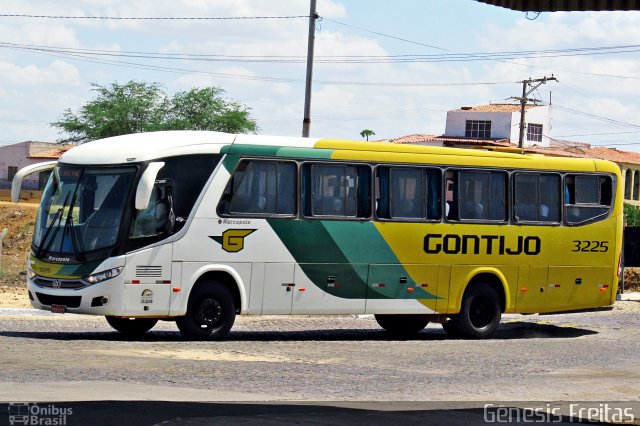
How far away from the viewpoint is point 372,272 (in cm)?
2200

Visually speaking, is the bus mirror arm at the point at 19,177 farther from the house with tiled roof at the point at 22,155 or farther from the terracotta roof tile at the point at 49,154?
the house with tiled roof at the point at 22,155

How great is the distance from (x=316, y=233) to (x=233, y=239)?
1596mm

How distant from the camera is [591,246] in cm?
2481

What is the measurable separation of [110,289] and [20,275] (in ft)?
43.1

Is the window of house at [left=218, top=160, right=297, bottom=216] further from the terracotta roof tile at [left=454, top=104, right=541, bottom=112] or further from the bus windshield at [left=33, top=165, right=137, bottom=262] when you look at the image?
the terracotta roof tile at [left=454, top=104, right=541, bottom=112]

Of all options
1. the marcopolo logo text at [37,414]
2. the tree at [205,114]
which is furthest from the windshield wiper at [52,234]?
the tree at [205,114]

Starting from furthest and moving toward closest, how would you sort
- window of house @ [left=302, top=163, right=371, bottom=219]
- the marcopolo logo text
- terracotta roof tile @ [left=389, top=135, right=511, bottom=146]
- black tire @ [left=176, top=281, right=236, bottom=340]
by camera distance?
terracotta roof tile @ [left=389, top=135, right=511, bottom=146]
window of house @ [left=302, top=163, right=371, bottom=219]
black tire @ [left=176, top=281, right=236, bottom=340]
the marcopolo logo text

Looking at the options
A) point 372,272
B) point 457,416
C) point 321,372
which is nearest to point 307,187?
point 372,272

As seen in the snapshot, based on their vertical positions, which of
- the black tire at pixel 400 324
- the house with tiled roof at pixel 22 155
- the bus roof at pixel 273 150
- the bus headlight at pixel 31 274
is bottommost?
the black tire at pixel 400 324

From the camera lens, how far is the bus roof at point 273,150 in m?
20.0

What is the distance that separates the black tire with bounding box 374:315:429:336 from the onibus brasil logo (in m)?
4.68

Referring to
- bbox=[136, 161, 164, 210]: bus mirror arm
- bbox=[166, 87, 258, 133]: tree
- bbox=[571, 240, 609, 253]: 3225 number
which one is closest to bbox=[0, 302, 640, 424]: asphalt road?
bbox=[571, 240, 609, 253]: 3225 number

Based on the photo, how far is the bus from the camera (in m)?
19.6

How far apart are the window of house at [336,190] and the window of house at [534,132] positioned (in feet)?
287
